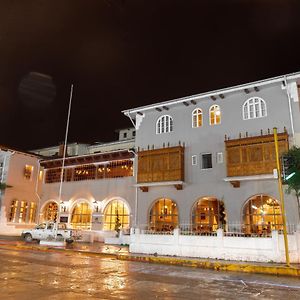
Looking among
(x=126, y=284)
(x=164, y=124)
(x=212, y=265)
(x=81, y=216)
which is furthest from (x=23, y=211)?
A: (x=126, y=284)

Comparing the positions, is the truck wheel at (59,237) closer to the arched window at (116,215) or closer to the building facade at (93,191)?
the building facade at (93,191)

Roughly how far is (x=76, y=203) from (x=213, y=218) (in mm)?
13790

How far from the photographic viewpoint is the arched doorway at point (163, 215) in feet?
80.0

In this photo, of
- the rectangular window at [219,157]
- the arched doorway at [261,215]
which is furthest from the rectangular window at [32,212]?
the arched doorway at [261,215]

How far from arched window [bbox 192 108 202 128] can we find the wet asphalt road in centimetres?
1309

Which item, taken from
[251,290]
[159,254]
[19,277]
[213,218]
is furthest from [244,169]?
[19,277]

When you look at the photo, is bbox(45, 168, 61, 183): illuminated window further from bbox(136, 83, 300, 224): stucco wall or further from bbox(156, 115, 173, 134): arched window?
bbox(156, 115, 173, 134): arched window

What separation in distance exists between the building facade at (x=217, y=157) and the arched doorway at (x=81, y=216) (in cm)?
676

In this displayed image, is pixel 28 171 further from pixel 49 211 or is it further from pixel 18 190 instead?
pixel 49 211

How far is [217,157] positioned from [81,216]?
1460cm

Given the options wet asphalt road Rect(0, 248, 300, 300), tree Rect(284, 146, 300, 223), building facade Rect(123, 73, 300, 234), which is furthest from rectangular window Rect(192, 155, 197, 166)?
wet asphalt road Rect(0, 248, 300, 300)

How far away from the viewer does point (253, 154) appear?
20672 mm

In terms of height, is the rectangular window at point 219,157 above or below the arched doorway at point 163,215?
above

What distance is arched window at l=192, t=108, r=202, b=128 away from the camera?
24.2 metres
